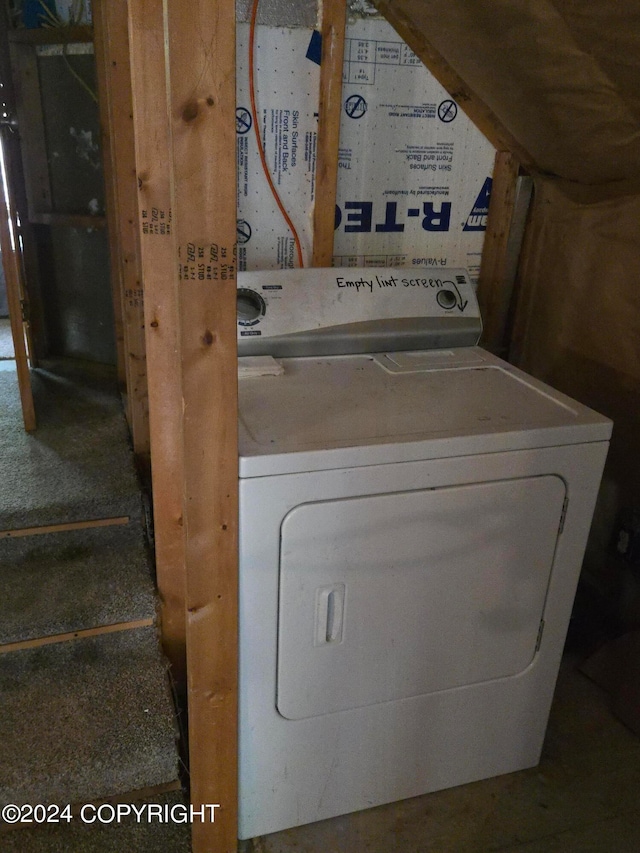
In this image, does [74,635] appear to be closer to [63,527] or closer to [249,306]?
[63,527]

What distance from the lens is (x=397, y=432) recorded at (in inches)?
50.2

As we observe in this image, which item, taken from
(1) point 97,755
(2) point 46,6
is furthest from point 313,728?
(2) point 46,6

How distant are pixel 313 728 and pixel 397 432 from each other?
0.67 m

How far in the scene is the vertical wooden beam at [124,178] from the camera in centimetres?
149

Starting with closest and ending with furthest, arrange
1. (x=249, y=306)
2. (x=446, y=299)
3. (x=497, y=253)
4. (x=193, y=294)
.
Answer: (x=193, y=294)
(x=249, y=306)
(x=446, y=299)
(x=497, y=253)

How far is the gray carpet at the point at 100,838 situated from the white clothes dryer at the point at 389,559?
0.16 metres

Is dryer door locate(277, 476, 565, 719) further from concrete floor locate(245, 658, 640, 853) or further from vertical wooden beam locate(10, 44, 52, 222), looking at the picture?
vertical wooden beam locate(10, 44, 52, 222)

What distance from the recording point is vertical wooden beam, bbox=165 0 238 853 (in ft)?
2.88

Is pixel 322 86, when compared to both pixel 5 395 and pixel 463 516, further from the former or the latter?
pixel 5 395

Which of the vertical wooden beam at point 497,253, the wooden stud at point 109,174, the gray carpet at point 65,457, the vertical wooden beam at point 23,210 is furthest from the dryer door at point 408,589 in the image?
the vertical wooden beam at point 23,210

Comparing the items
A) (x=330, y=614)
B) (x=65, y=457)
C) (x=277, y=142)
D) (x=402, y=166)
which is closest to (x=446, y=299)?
(x=402, y=166)

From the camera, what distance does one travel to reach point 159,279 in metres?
1.30

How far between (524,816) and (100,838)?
0.97 meters

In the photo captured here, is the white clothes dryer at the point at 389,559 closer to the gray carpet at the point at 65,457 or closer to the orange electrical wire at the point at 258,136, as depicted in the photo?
the orange electrical wire at the point at 258,136
